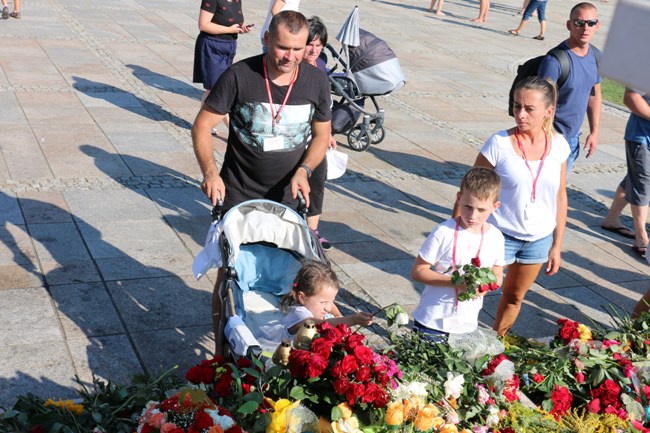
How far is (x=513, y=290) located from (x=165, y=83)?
7.70 metres

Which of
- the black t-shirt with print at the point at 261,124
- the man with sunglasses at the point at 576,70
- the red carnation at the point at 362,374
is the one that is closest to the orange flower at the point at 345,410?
the red carnation at the point at 362,374

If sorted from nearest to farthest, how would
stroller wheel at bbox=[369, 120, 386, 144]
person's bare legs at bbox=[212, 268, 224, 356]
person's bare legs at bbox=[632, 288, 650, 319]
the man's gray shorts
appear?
person's bare legs at bbox=[212, 268, 224, 356] < person's bare legs at bbox=[632, 288, 650, 319] < the man's gray shorts < stroller wheel at bbox=[369, 120, 386, 144]

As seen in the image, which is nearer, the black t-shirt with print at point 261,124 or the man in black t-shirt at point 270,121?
the man in black t-shirt at point 270,121

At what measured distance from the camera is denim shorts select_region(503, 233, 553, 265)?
4898 mm

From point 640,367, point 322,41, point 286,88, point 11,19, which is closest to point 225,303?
point 286,88

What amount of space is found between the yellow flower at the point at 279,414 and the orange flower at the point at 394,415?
362 millimetres

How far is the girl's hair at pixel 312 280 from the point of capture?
4.30 metres

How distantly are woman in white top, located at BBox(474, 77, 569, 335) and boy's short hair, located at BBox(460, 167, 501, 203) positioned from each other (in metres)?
0.51

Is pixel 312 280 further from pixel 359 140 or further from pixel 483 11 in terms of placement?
pixel 483 11

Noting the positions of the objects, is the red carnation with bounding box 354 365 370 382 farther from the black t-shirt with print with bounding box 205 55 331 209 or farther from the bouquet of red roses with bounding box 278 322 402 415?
the black t-shirt with print with bounding box 205 55 331 209

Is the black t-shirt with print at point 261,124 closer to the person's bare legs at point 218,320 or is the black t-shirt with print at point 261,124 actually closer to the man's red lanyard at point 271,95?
the man's red lanyard at point 271,95

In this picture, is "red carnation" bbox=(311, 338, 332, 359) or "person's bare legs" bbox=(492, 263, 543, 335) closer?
"red carnation" bbox=(311, 338, 332, 359)

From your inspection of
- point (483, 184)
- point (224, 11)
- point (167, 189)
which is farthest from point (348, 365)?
point (224, 11)

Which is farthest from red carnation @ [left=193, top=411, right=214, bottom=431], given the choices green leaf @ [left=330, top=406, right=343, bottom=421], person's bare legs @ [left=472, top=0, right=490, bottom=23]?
person's bare legs @ [left=472, top=0, right=490, bottom=23]
